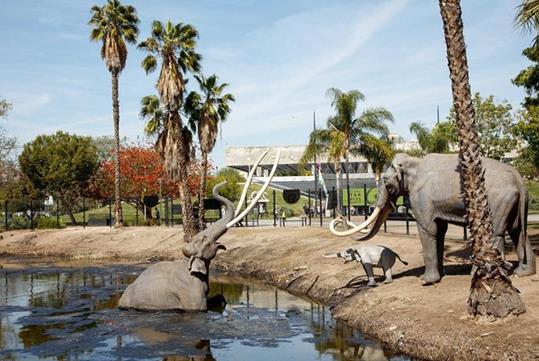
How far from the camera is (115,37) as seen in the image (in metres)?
35.6

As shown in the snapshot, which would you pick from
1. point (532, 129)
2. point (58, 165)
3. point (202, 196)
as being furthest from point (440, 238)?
point (58, 165)

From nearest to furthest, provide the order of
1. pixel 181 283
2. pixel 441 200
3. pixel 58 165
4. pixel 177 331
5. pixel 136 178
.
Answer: pixel 177 331 < pixel 441 200 < pixel 181 283 < pixel 58 165 < pixel 136 178

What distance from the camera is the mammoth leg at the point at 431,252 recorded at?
11.5m

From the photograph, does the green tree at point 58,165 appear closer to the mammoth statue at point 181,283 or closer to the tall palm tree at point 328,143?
the tall palm tree at point 328,143

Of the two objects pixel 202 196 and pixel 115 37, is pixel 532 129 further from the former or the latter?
pixel 115 37

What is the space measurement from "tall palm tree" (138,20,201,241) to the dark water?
12.8 metres

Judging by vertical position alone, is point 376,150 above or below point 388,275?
above

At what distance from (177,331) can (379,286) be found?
402 cm

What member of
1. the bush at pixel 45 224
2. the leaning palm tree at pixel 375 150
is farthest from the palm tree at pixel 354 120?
the bush at pixel 45 224

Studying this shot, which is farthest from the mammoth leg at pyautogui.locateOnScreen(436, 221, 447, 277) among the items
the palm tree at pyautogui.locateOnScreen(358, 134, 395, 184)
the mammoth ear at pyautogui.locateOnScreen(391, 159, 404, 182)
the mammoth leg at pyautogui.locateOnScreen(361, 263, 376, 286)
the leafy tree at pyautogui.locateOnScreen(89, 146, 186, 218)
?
the leafy tree at pyautogui.locateOnScreen(89, 146, 186, 218)

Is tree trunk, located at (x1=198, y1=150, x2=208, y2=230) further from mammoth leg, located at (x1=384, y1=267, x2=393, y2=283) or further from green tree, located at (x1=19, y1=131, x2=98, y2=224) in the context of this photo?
green tree, located at (x1=19, y1=131, x2=98, y2=224)

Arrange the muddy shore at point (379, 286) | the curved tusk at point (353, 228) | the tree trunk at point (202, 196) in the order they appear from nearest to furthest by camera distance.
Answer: the muddy shore at point (379, 286) < the curved tusk at point (353, 228) < the tree trunk at point (202, 196)

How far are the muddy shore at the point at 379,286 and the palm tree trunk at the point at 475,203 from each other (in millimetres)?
273

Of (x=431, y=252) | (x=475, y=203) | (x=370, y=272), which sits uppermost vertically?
(x=475, y=203)
